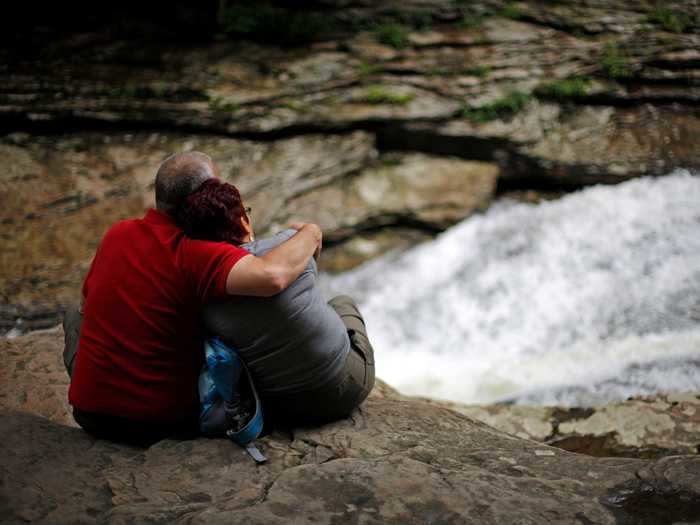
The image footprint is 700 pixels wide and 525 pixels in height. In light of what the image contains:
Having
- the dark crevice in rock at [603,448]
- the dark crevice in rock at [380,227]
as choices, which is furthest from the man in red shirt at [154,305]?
the dark crevice in rock at [380,227]

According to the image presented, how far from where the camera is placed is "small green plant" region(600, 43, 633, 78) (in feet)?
27.1

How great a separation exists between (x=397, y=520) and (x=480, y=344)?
4111mm

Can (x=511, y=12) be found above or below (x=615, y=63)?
above

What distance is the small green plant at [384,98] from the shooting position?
26.3 ft

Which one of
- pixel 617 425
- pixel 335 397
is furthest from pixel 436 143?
pixel 335 397

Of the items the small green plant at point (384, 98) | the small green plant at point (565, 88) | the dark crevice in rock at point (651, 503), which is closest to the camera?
the dark crevice in rock at point (651, 503)

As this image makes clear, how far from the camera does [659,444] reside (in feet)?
12.7

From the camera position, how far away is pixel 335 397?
289 cm

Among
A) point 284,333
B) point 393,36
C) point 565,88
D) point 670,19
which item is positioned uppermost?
point 670,19

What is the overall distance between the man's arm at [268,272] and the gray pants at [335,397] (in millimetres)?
586

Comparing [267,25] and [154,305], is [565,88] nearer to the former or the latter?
[267,25]

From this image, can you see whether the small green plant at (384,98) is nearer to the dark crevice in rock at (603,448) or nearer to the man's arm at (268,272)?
the dark crevice in rock at (603,448)

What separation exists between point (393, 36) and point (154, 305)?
7.11 m

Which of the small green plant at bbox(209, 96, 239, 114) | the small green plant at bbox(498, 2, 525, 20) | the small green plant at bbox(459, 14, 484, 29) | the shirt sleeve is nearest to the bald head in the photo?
the shirt sleeve
